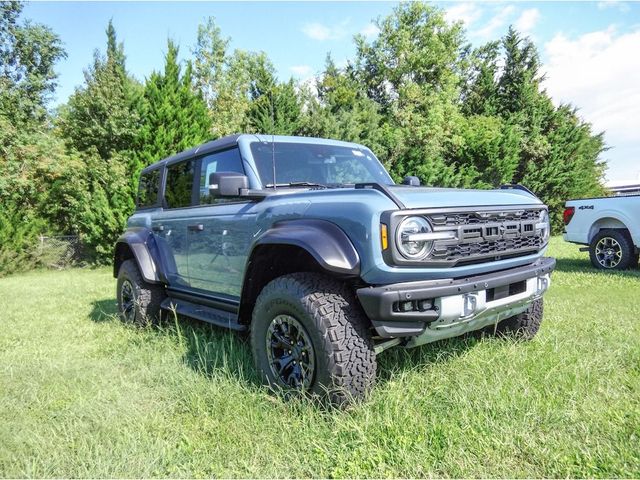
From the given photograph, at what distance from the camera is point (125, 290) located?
5191 mm

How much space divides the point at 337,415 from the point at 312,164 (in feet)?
6.77

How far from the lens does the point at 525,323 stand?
3713 millimetres

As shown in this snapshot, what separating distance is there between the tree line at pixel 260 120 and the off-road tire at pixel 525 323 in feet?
25.1

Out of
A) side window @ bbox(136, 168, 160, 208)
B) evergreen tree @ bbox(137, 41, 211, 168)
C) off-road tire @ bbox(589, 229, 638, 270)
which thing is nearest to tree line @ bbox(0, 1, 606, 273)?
evergreen tree @ bbox(137, 41, 211, 168)

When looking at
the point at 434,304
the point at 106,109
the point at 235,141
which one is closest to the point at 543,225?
the point at 434,304

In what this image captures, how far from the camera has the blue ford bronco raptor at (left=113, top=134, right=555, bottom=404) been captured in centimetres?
250

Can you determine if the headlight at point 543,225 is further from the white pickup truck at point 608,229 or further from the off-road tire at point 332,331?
the white pickup truck at point 608,229

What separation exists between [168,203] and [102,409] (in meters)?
2.46

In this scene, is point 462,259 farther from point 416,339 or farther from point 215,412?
point 215,412

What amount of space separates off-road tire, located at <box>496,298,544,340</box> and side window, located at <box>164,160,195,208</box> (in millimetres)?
3036

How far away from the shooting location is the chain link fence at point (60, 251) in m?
14.0

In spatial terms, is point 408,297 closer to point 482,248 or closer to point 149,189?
point 482,248

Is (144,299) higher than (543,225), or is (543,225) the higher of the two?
(543,225)

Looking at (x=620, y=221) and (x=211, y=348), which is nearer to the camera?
(x=211, y=348)
